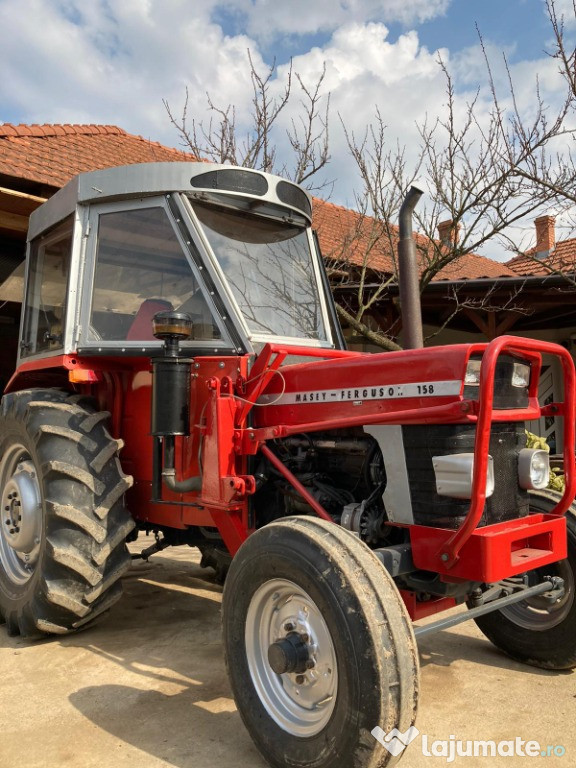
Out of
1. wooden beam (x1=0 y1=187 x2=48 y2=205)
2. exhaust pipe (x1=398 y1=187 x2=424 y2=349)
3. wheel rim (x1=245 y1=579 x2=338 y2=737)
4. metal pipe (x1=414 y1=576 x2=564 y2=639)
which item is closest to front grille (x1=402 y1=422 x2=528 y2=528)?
metal pipe (x1=414 y1=576 x2=564 y2=639)

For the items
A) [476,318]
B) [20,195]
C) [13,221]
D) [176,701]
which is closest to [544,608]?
[176,701]

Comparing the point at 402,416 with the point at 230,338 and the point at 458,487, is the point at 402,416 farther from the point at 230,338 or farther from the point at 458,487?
the point at 230,338

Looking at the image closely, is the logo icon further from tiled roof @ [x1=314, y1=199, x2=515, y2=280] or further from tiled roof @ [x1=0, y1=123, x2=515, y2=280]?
tiled roof @ [x1=0, y1=123, x2=515, y2=280]

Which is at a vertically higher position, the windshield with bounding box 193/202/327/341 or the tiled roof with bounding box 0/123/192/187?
the tiled roof with bounding box 0/123/192/187

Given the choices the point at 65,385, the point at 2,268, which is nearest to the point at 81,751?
the point at 65,385

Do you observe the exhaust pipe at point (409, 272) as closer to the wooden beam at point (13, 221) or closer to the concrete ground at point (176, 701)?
the concrete ground at point (176, 701)

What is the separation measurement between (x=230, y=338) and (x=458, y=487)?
1.43 meters

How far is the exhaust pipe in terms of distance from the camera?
3551 millimetres

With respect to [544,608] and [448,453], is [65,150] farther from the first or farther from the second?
[544,608]

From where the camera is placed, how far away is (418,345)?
375 cm

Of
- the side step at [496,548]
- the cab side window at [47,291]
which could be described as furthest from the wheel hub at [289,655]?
the cab side window at [47,291]

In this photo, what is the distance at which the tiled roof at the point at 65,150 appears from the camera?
742 centimetres

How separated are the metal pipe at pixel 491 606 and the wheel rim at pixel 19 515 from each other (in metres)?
2.32

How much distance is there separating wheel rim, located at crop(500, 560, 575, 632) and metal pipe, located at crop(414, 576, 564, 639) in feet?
0.25
